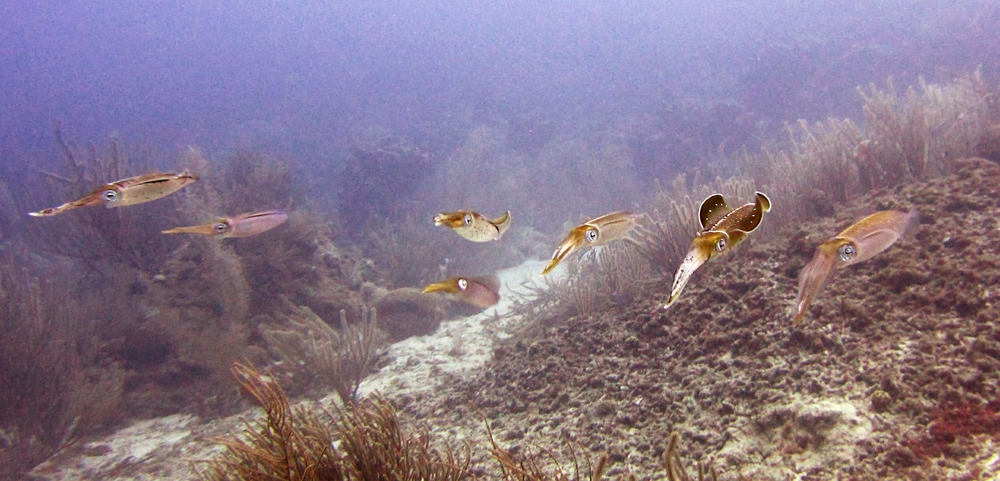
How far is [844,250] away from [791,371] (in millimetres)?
943

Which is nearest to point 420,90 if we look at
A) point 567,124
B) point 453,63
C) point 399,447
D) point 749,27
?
point 453,63

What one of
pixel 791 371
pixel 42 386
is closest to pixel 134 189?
pixel 791 371

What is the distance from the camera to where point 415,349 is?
614 cm

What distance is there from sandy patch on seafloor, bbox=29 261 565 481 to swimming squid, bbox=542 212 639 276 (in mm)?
2887

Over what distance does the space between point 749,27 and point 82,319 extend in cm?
3760

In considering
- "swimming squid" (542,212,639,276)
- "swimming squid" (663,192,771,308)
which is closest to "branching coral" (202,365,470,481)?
"swimming squid" (542,212,639,276)

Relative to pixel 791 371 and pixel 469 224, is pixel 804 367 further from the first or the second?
pixel 469 224

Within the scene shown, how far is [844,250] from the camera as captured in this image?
1.80 meters

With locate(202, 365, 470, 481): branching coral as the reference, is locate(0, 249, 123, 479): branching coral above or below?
below

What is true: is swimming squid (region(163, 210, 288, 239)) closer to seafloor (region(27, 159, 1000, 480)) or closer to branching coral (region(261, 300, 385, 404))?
branching coral (region(261, 300, 385, 404))

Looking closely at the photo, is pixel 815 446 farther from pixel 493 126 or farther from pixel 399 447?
pixel 493 126

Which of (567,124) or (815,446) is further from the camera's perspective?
(567,124)

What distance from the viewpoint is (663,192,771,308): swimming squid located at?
112 centimetres

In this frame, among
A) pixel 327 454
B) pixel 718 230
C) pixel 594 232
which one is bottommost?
pixel 327 454
